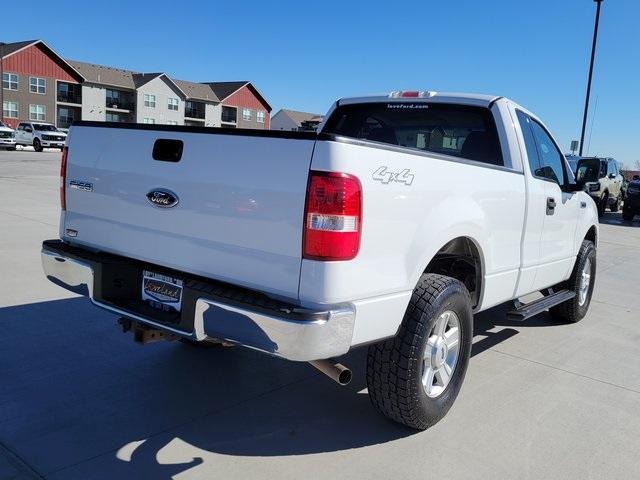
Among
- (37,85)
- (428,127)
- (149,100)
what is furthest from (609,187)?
(149,100)

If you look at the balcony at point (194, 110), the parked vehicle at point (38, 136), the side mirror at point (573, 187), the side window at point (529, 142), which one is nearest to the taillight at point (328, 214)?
the side window at point (529, 142)

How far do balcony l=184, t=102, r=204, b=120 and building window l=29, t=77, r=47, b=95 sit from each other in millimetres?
17217

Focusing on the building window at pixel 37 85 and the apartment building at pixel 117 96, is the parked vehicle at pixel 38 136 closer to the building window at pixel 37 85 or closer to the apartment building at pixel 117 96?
the apartment building at pixel 117 96

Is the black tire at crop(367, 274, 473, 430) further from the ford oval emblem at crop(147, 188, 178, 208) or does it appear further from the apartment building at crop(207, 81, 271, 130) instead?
the apartment building at crop(207, 81, 271, 130)

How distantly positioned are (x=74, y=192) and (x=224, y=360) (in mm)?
1578

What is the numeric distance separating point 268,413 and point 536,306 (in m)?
2.38

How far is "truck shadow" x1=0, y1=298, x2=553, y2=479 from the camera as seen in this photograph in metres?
2.96

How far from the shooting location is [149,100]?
6450cm

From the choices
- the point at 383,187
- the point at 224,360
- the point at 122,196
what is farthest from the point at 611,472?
the point at 122,196

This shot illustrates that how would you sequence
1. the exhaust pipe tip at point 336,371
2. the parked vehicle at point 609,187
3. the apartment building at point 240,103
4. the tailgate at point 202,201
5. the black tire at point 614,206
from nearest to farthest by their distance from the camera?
1. the tailgate at point 202,201
2. the exhaust pipe tip at point 336,371
3. the parked vehicle at point 609,187
4. the black tire at point 614,206
5. the apartment building at point 240,103

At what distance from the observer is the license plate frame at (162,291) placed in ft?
9.68

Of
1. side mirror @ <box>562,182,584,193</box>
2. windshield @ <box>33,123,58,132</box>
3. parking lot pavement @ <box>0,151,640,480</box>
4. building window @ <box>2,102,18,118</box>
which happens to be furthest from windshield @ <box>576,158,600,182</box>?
building window @ <box>2,102,18,118</box>

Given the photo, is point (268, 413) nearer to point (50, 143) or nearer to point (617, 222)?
point (617, 222)

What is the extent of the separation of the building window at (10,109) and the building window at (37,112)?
1645 mm
